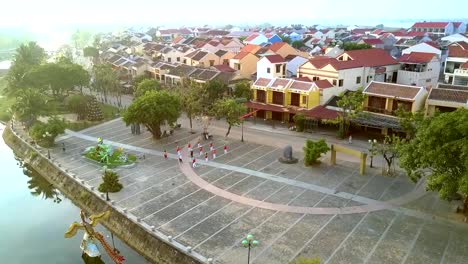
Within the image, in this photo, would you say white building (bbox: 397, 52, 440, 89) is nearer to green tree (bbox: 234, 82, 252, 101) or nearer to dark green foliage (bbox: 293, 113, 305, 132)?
dark green foliage (bbox: 293, 113, 305, 132)

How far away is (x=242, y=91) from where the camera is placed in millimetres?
52625

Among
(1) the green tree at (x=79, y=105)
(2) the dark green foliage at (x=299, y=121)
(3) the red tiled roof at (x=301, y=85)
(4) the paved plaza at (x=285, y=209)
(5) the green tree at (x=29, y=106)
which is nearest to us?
(4) the paved plaza at (x=285, y=209)

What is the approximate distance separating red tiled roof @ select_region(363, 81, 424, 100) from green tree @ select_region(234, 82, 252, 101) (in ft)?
52.9

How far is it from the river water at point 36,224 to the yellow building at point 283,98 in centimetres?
2604

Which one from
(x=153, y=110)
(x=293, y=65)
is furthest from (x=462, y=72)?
(x=153, y=110)

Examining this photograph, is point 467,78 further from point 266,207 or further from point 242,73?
point 266,207

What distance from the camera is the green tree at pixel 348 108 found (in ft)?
131

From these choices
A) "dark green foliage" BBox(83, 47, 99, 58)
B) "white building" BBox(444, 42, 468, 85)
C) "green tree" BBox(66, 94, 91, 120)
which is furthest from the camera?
"dark green foliage" BBox(83, 47, 99, 58)

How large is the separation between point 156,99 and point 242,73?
2507 centimetres

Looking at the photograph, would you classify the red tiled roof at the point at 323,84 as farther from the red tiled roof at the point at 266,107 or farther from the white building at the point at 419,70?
the white building at the point at 419,70

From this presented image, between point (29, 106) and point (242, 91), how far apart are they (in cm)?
2696

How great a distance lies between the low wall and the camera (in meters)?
A: 22.7

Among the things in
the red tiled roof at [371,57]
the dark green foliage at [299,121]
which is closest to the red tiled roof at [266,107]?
the dark green foliage at [299,121]

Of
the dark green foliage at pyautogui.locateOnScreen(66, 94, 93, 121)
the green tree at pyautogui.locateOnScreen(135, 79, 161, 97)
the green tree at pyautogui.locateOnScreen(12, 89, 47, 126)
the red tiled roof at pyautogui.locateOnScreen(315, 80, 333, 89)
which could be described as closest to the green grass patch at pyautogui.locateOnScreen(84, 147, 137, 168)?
the green tree at pyautogui.locateOnScreen(12, 89, 47, 126)
